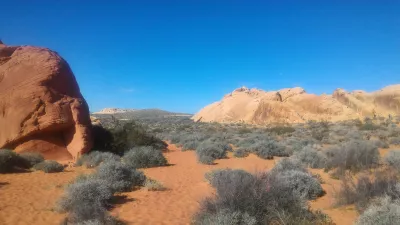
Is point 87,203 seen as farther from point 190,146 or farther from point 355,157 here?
point 190,146

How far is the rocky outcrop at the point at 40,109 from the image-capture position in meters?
13.1

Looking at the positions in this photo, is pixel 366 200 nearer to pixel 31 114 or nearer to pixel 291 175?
pixel 291 175

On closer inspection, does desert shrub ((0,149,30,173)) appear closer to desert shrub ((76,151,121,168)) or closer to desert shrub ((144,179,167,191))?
desert shrub ((76,151,121,168))

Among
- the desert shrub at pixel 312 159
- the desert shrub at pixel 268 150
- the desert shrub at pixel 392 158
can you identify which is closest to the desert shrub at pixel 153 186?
the desert shrub at pixel 312 159

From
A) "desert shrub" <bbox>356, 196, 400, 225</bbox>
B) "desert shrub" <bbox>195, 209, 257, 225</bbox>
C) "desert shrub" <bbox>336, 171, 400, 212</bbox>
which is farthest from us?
"desert shrub" <bbox>336, 171, 400, 212</bbox>

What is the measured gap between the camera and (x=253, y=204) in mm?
5391

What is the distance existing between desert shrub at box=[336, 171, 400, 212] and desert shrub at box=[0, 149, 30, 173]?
11.1m

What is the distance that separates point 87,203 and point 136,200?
1.76 m

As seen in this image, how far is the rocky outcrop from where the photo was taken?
43.1ft

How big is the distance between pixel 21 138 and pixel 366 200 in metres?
13.5

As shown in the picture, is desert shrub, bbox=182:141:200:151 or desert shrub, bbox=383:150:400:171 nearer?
desert shrub, bbox=383:150:400:171

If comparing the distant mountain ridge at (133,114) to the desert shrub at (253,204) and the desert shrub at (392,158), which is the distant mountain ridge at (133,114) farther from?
the desert shrub at (253,204)

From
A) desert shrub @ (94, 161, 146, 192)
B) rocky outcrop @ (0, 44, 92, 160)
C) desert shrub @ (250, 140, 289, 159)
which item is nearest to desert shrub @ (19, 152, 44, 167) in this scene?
rocky outcrop @ (0, 44, 92, 160)

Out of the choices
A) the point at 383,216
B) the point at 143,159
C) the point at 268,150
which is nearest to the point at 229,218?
the point at 383,216
